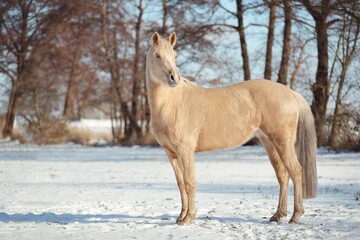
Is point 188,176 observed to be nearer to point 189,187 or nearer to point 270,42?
point 189,187

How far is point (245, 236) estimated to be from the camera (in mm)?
5102

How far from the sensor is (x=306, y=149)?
20.2ft

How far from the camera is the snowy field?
5.37 meters

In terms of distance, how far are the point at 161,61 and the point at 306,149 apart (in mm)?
2424

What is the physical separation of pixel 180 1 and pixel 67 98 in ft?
52.7

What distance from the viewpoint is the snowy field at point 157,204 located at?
537 centimetres

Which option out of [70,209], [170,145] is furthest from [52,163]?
[170,145]

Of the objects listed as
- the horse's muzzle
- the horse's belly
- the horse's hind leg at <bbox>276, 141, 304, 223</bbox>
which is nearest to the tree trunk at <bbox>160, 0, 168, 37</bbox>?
the horse's belly

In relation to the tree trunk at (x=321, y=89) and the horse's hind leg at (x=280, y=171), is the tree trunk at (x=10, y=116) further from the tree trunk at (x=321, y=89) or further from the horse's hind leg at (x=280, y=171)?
the horse's hind leg at (x=280, y=171)

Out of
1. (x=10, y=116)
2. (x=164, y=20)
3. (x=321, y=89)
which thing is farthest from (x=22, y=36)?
(x=321, y=89)

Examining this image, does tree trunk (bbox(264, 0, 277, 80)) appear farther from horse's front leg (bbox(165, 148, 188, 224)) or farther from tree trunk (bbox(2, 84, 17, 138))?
tree trunk (bbox(2, 84, 17, 138))

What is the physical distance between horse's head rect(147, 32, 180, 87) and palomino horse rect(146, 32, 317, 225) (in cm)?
1

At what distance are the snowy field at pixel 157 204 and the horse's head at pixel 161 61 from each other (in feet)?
6.45

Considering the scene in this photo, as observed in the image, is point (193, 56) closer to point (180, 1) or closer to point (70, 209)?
point (180, 1)
